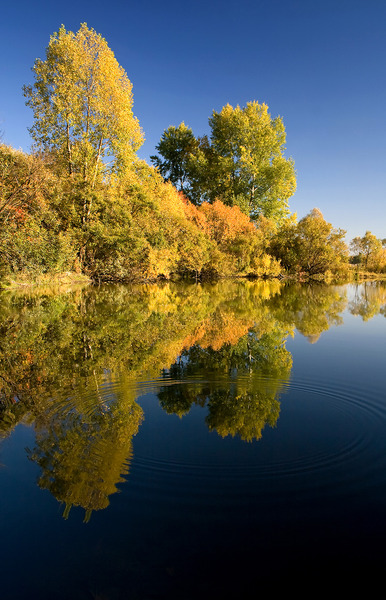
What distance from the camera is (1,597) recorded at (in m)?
1.55

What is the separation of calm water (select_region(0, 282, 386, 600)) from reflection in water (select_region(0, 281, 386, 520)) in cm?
2

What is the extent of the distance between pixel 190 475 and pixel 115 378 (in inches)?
92.8

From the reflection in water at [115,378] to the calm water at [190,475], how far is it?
0.02m

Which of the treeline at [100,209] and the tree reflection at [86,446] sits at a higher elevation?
the treeline at [100,209]

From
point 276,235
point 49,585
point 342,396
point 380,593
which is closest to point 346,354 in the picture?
point 342,396

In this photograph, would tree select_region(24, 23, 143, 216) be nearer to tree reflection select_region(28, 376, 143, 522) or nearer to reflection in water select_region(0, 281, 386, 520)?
reflection in water select_region(0, 281, 386, 520)

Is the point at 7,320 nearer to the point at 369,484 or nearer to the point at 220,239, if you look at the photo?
the point at 369,484

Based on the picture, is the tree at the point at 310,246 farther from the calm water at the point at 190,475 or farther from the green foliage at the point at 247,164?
the calm water at the point at 190,475

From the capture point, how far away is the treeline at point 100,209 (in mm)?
17864

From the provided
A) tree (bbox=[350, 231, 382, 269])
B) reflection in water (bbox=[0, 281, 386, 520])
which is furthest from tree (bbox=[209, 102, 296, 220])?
reflection in water (bbox=[0, 281, 386, 520])

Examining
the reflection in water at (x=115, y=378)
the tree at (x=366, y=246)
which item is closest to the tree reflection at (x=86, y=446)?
the reflection in water at (x=115, y=378)

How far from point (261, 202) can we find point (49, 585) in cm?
3952

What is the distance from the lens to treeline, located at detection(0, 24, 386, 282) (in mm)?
17864

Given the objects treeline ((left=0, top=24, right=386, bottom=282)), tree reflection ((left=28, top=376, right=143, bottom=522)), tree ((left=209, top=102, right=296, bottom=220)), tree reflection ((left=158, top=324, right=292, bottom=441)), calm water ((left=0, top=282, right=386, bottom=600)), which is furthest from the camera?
tree ((left=209, top=102, right=296, bottom=220))
